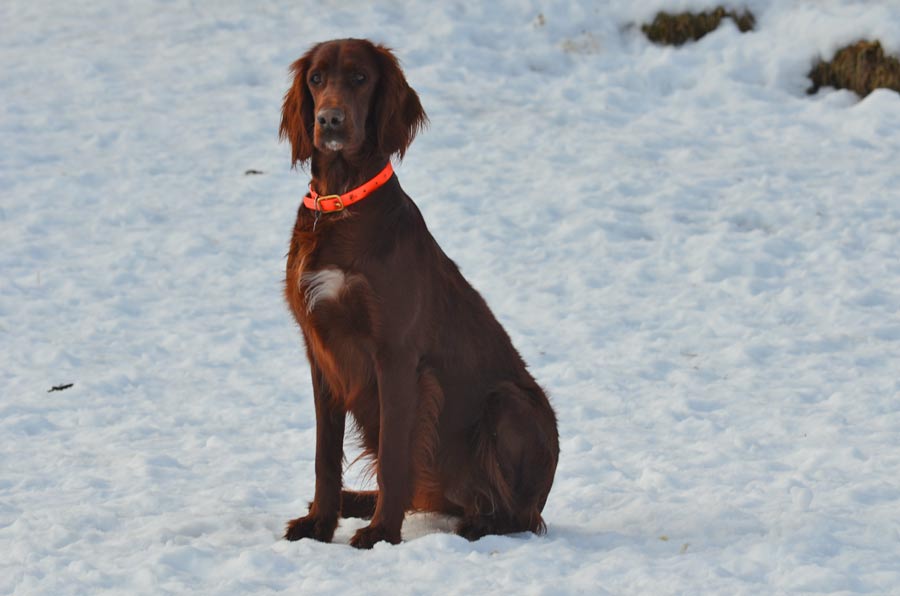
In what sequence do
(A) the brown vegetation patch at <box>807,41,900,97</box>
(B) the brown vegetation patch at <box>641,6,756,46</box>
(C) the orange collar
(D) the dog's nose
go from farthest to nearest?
(B) the brown vegetation patch at <box>641,6,756,46</box>, (A) the brown vegetation patch at <box>807,41,900,97</box>, (C) the orange collar, (D) the dog's nose

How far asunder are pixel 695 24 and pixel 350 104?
262 inches

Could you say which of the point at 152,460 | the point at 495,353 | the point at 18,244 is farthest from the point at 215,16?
the point at 495,353

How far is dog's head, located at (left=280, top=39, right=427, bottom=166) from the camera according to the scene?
11.3 ft

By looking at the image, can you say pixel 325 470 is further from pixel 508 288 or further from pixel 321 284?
pixel 508 288

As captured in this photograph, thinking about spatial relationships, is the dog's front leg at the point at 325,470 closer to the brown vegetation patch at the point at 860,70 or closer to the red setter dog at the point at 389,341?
the red setter dog at the point at 389,341

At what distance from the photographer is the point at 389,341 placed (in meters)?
3.47

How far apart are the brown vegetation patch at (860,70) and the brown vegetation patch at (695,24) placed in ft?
2.85

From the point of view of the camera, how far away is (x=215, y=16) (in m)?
10.1

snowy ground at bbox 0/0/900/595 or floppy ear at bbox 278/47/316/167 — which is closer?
snowy ground at bbox 0/0/900/595

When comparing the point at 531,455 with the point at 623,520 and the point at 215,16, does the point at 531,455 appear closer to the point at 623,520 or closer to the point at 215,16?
the point at 623,520

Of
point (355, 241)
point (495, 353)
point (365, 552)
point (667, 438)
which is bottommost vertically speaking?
point (667, 438)

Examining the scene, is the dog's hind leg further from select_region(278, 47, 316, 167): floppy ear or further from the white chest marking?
select_region(278, 47, 316, 167): floppy ear

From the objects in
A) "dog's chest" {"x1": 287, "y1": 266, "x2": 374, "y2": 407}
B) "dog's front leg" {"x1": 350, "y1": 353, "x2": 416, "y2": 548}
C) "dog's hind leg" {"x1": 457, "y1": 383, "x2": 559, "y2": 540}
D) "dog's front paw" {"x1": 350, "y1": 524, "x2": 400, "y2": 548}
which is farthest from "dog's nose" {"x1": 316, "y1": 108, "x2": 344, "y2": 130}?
"dog's front paw" {"x1": 350, "y1": 524, "x2": 400, "y2": 548}

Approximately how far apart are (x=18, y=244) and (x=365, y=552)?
169 inches
